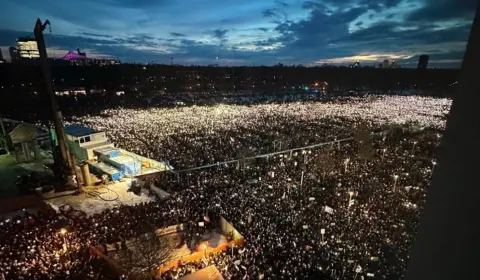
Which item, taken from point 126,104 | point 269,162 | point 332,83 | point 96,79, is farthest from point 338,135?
point 332,83

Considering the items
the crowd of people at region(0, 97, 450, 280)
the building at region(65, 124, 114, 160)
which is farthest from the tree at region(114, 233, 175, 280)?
the building at region(65, 124, 114, 160)

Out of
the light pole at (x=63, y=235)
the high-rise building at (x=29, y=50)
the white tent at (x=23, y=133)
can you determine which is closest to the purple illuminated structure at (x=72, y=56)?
the high-rise building at (x=29, y=50)

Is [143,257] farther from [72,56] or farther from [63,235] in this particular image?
[72,56]

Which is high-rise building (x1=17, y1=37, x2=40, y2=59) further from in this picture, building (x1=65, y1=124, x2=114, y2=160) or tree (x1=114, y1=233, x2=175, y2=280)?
tree (x1=114, y1=233, x2=175, y2=280)

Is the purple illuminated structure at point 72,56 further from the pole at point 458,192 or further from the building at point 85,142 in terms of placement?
the pole at point 458,192

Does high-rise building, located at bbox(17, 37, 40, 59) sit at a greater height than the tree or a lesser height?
greater

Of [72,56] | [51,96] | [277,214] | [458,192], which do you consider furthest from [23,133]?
[72,56]
